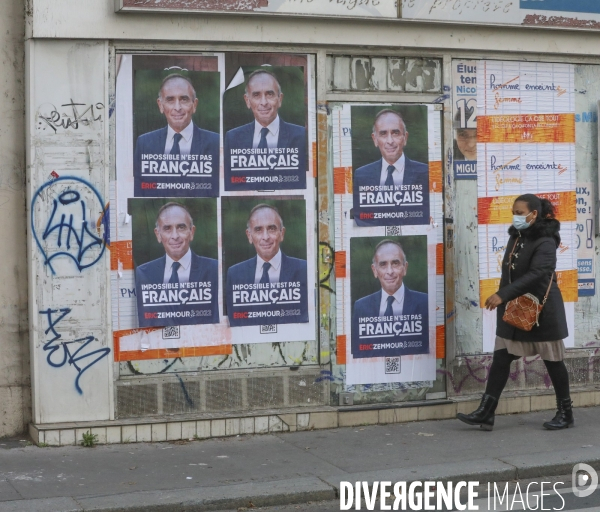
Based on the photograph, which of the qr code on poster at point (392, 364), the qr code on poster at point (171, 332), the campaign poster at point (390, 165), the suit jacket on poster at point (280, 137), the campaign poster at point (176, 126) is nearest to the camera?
the campaign poster at point (176, 126)

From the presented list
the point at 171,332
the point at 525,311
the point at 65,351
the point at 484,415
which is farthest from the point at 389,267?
the point at 65,351

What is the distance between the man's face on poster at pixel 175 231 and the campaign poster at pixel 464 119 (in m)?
2.38

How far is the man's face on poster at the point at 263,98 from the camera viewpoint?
7.95 metres

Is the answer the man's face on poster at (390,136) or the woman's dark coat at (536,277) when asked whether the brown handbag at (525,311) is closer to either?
the woman's dark coat at (536,277)

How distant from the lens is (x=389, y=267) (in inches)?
331

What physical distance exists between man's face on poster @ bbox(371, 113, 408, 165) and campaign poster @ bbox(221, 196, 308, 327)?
2.75 ft

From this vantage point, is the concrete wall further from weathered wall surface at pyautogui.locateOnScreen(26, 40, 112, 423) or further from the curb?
the curb

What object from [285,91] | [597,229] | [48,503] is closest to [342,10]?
[285,91]

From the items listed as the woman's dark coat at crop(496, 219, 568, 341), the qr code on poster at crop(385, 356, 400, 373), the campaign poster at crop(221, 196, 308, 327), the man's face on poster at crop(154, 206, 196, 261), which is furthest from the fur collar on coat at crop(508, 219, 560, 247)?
the man's face on poster at crop(154, 206, 196, 261)

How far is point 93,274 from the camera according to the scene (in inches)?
297

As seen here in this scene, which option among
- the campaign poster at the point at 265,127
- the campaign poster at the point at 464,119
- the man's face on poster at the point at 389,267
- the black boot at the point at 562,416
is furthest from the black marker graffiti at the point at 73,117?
the black boot at the point at 562,416

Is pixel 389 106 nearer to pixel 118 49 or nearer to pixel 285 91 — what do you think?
pixel 285 91

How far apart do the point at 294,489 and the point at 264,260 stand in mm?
2219

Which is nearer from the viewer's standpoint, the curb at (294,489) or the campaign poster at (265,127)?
the curb at (294,489)
